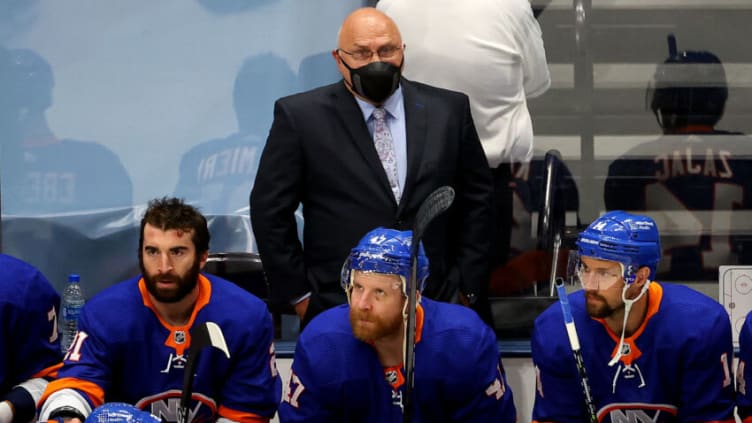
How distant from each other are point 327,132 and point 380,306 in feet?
Result: 2.40

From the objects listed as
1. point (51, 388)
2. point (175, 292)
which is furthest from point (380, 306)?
point (51, 388)

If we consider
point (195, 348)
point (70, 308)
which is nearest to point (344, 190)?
point (195, 348)

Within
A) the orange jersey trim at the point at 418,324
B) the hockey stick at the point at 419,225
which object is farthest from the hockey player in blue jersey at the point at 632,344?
the hockey stick at the point at 419,225

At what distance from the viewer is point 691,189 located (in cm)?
540

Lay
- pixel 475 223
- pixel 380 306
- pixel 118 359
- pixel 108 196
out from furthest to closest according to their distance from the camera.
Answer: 1. pixel 108 196
2. pixel 475 223
3. pixel 118 359
4. pixel 380 306

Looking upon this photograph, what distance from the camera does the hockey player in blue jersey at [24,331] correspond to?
14.2 feet

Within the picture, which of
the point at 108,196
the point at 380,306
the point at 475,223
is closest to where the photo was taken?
the point at 380,306

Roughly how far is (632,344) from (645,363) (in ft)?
0.19

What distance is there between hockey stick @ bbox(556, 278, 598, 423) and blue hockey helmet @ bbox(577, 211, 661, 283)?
22cm

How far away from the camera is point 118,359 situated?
421 centimetres

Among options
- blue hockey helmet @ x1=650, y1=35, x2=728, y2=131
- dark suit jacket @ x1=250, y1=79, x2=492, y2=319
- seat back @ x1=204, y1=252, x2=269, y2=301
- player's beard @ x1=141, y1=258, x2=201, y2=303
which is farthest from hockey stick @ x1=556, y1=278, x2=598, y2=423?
blue hockey helmet @ x1=650, y1=35, x2=728, y2=131

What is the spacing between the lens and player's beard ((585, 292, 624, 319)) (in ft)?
13.4

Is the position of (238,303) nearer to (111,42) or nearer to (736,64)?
(111,42)

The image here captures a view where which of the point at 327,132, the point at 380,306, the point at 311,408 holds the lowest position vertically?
the point at 311,408
